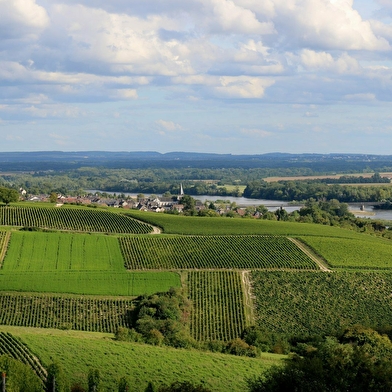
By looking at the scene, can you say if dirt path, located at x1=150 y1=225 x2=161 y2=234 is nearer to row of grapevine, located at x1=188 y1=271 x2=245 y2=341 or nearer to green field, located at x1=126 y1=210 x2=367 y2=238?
green field, located at x1=126 y1=210 x2=367 y2=238

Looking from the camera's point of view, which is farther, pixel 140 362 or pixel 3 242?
pixel 3 242

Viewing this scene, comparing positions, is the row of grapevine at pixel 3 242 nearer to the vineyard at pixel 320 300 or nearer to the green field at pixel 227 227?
the green field at pixel 227 227

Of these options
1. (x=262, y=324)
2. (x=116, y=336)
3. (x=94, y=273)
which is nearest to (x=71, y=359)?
(x=116, y=336)

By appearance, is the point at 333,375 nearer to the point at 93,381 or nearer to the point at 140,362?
the point at 93,381

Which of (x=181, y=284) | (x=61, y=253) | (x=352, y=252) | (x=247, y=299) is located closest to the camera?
(x=247, y=299)

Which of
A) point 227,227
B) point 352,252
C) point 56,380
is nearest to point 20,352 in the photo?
point 56,380

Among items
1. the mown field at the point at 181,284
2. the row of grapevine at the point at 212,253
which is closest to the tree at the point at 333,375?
the mown field at the point at 181,284

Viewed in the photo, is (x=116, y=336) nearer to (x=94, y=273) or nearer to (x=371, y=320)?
(x=94, y=273)

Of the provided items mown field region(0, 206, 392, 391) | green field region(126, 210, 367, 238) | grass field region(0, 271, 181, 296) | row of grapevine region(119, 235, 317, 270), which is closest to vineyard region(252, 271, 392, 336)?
mown field region(0, 206, 392, 391)
